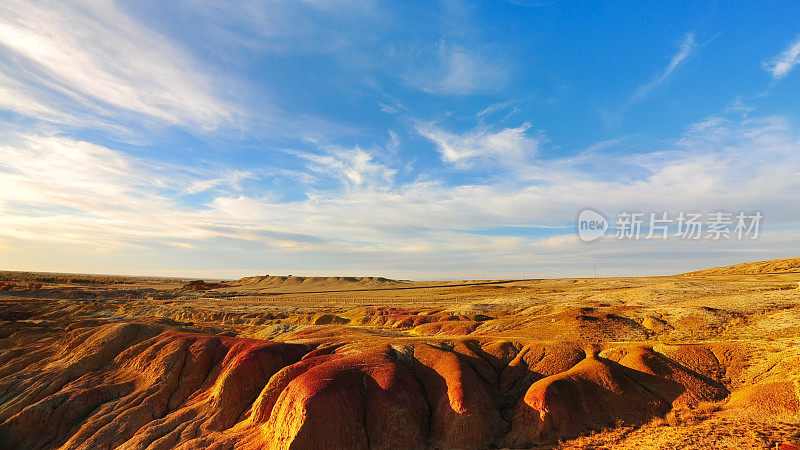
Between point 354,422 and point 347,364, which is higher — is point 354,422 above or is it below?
below

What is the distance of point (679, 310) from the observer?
132 feet

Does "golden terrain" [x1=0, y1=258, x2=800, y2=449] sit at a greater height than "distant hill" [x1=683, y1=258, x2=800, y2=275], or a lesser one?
lesser

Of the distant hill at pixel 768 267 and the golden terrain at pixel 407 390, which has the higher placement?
the distant hill at pixel 768 267

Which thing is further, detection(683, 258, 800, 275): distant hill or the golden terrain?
detection(683, 258, 800, 275): distant hill

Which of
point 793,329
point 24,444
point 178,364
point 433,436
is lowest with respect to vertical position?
point 24,444

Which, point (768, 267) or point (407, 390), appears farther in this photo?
point (768, 267)

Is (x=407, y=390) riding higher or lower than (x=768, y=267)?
lower

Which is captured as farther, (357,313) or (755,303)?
(357,313)

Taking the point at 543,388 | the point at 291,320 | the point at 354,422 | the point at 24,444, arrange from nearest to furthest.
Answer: the point at 354,422 < the point at 543,388 < the point at 24,444 < the point at 291,320

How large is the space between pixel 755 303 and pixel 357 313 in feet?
179

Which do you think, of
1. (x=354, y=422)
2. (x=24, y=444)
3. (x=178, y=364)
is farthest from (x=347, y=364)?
(x=24, y=444)

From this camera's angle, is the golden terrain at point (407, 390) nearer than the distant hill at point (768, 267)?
Yes

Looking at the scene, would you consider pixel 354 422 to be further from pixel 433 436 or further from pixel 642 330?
pixel 642 330

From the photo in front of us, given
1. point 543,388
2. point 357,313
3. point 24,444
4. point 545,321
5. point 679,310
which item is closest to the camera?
point 543,388
